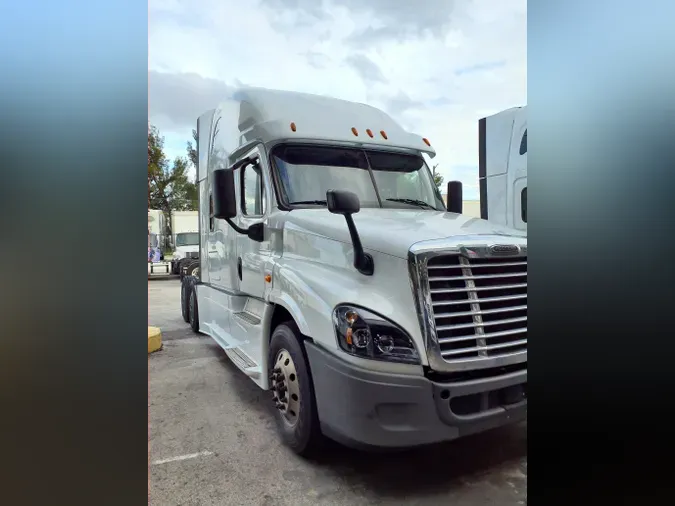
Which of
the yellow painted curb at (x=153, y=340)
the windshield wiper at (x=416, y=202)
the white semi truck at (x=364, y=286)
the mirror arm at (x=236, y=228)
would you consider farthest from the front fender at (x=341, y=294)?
the windshield wiper at (x=416, y=202)

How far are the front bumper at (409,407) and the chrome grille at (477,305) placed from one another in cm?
19

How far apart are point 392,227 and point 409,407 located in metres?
1.11

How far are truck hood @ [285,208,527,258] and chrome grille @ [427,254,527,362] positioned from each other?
0.23 meters

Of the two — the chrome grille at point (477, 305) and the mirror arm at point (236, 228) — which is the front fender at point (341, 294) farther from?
the mirror arm at point (236, 228)

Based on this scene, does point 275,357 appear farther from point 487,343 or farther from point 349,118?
point 349,118

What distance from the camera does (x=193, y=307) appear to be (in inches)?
261

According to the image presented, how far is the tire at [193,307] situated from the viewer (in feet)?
21.1

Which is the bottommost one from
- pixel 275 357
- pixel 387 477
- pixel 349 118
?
pixel 387 477

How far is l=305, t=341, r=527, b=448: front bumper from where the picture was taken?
218 cm
